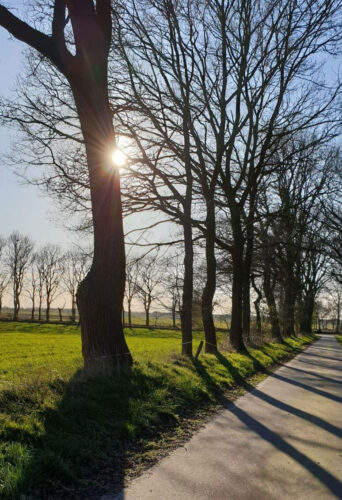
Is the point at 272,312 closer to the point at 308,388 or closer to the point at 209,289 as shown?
the point at 209,289

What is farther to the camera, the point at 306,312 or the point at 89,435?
the point at 306,312

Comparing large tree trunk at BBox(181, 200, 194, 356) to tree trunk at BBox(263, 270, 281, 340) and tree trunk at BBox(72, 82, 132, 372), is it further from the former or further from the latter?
tree trunk at BBox(263, 270, 281, 340)

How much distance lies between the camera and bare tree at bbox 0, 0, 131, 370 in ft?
29.7

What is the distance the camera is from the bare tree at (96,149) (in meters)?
9.04

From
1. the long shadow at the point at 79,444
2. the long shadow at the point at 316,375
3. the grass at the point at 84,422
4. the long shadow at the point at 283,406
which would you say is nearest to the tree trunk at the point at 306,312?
the long shadow at the point at 316,375

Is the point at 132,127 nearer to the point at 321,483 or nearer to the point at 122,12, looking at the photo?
the point at 122,12

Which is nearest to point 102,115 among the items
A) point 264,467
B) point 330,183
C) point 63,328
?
point 264,467

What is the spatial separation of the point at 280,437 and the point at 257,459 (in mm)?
1192

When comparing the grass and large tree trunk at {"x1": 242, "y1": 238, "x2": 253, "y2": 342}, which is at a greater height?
large tree trunk at {"x1": 242, "y1": 238, "x2": 253, "y2": 342}

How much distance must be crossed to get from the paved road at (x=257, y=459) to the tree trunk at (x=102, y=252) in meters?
2.74

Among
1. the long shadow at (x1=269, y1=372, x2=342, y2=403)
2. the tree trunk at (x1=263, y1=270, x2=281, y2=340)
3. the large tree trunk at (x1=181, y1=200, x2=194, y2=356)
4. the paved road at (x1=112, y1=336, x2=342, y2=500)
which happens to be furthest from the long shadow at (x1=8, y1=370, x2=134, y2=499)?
the tree trunk at (x1=263, y1=270, x2=281, y2=340)

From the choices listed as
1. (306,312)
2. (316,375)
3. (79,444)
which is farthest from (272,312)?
(79,444)

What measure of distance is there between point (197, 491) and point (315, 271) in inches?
1894

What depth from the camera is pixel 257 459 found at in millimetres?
5191
